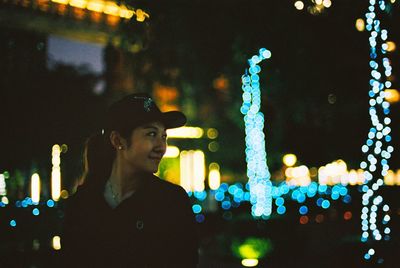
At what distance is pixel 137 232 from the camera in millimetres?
2330

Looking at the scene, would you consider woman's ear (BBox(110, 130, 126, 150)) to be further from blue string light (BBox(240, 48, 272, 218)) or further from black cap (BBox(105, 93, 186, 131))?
blue string light (BBox(240, 48, 272, 218))

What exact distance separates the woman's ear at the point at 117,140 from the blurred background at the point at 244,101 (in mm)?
2518

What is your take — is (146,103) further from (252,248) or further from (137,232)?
(252,248)

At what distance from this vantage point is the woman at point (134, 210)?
2314 mm

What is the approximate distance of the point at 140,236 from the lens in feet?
7.63

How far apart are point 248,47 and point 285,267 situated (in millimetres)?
3755

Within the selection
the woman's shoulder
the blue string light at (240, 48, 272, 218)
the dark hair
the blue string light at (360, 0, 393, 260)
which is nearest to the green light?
the blue string light at (240, 48, 272, 218)

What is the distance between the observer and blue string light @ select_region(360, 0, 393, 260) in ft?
20.5

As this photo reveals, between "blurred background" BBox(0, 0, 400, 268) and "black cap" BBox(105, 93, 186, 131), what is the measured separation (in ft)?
8.40

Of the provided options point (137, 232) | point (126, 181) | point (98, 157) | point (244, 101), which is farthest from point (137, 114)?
point (244, 101)

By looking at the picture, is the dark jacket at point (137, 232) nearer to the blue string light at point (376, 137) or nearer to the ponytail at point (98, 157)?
the ponytail at point (98, 157)

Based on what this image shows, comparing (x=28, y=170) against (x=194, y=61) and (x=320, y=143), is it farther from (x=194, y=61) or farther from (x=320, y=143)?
(x=320, y=143)

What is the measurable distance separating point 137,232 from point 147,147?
0.42m

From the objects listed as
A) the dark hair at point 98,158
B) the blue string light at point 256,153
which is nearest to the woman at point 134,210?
the dark hair at point 98,158
